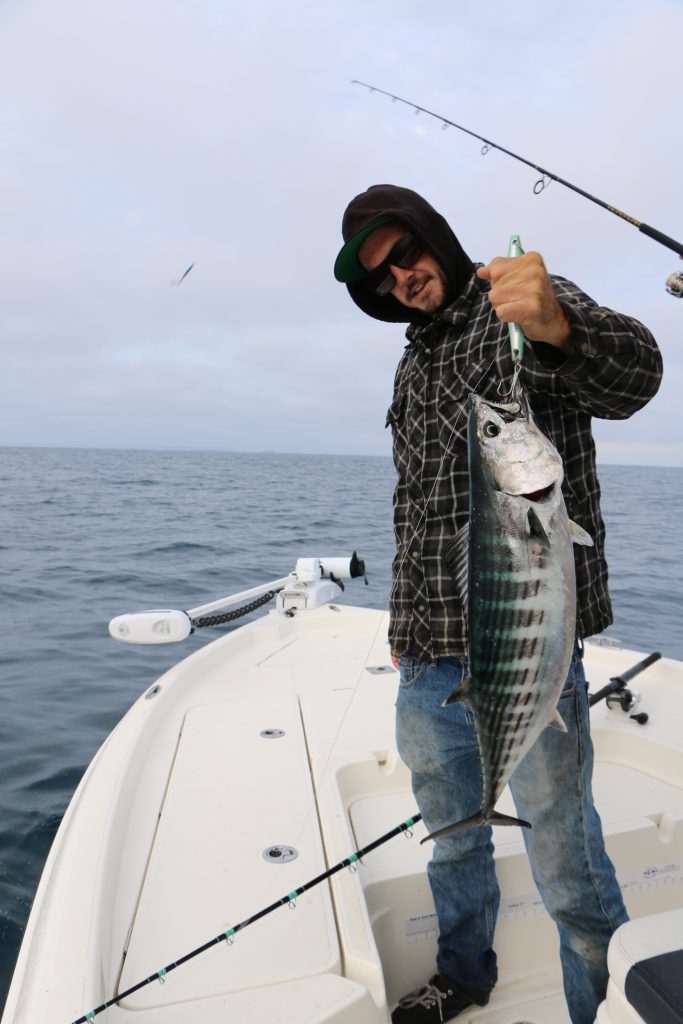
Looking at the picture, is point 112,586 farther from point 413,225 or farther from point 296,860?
point 413,225

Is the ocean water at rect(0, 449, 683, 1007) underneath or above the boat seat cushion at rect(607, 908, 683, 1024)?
underneath

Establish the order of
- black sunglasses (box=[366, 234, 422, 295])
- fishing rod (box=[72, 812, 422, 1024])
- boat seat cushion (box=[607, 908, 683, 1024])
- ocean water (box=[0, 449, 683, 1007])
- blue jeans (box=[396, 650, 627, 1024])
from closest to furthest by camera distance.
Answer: boat seat cushion (box=[607, 908, 683, 1024]) < fishing rod (box=[72, 812, 422, 1024]) < blue jeans (box=[396, 650, 627, 1024]) < black sunglasses (box=[366, 234, 422, 295]) < ocean water (box=[0, 449, 683, 1007])

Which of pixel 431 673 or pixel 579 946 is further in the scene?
pixel 431 673

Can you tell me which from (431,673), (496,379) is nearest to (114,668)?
(431,673)

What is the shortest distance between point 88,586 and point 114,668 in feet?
13.3

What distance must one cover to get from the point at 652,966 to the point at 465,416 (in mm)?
1405

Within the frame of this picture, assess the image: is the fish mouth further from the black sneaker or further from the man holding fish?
the black sneaker

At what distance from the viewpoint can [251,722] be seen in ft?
12.1

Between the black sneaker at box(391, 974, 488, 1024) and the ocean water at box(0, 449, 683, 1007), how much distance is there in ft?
Answer: 6.50

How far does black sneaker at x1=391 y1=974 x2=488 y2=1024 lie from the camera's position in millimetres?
2357

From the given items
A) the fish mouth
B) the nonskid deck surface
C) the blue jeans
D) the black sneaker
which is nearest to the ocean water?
the nonskid deck surface

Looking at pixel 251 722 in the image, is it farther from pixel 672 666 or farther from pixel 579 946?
pixel 672 666

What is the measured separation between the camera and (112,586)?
35.7 ft

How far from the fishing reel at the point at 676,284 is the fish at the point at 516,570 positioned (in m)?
1.22
